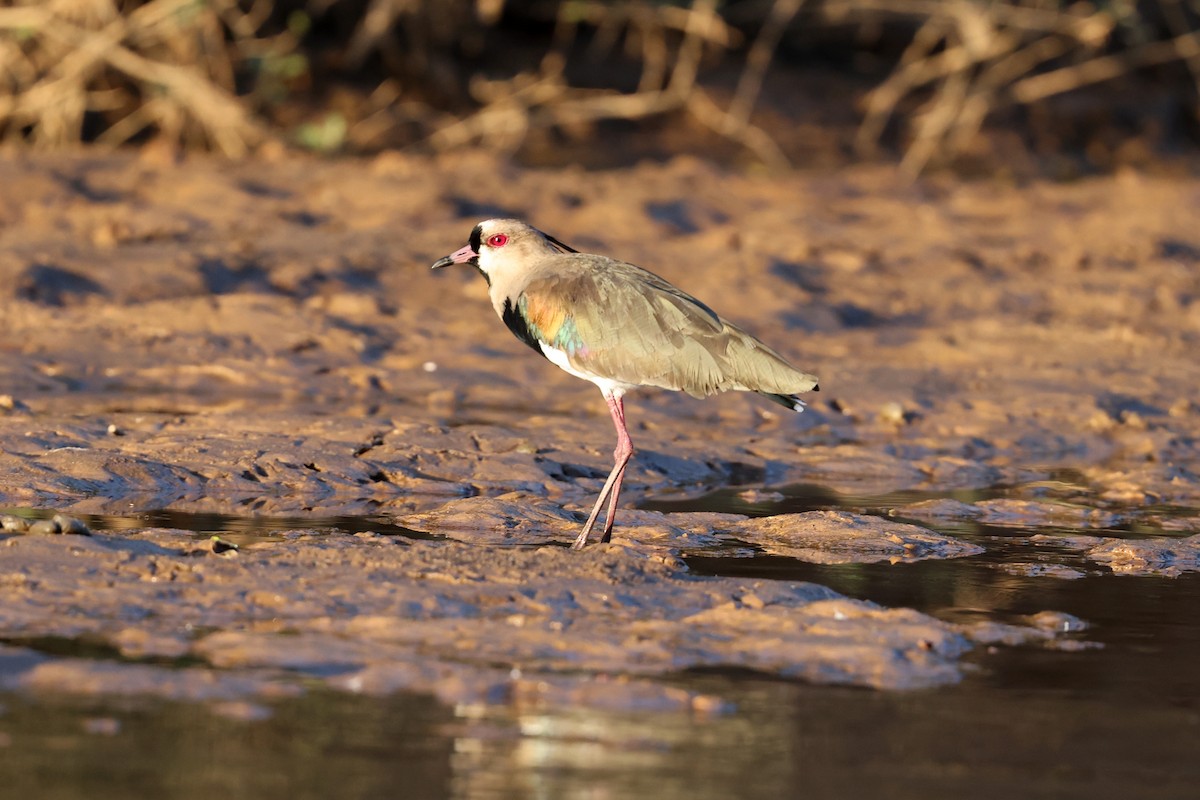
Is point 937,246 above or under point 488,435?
above

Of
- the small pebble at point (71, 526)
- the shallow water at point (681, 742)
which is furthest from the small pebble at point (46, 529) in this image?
the shallow water at point (681, 742)

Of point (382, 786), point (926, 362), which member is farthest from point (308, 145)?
point (382, 786)

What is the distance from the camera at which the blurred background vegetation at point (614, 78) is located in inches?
493

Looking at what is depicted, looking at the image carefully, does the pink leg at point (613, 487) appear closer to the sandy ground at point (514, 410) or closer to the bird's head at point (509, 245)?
the sandy ground at point (514, 410)

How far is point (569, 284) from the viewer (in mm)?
5863

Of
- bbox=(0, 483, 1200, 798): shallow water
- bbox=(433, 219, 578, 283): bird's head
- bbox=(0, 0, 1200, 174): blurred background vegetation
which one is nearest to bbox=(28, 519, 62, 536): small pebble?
bbox=(0, 483, 1200, 798): shallow water

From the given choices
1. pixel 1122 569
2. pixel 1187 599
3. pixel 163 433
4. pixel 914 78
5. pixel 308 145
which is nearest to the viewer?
pixel 1187 599

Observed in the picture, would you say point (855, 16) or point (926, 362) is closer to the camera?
point (926, 362)

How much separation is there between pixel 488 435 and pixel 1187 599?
2905mm

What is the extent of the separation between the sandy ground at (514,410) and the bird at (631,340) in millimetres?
Answer: 503

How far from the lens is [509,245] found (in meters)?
6.12

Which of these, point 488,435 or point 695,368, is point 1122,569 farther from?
point 488,435

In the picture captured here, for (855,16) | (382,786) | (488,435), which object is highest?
(855,16)

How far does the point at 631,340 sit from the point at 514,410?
237 cm
